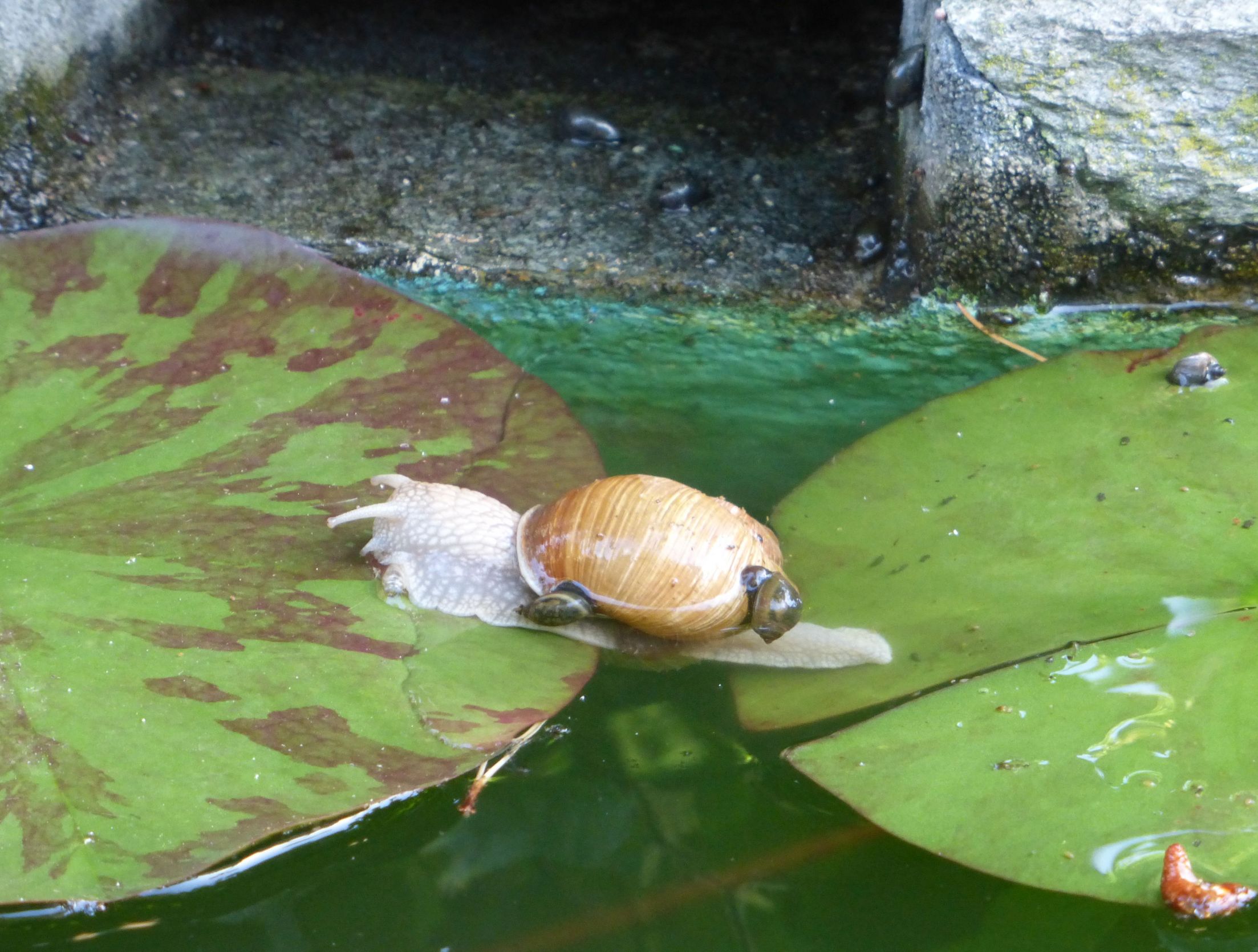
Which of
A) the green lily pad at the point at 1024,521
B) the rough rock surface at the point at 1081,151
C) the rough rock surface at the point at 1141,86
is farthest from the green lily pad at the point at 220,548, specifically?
the rough rock surface at the point at 1141,86

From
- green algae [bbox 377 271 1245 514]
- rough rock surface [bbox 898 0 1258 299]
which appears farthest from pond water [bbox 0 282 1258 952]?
rough rock surface [bbox 898 0 1258 299]

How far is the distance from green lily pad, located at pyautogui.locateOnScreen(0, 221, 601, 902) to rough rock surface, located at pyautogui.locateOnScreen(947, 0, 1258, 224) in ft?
3.23

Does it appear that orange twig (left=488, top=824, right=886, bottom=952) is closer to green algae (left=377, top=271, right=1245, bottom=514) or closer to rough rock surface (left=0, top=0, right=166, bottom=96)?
green algae (left=377, top=271, right=1245, bottom=514)

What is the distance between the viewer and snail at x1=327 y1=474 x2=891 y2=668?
1519mm

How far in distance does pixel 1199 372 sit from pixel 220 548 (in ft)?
4.74

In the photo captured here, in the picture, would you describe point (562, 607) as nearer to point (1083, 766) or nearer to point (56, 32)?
point (1083, 766)

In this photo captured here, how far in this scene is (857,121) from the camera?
2.67 meters

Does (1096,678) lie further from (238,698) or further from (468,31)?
(468,31)

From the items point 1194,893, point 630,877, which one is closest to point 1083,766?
point 1194,893

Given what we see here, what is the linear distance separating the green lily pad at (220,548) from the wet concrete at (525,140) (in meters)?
0.47

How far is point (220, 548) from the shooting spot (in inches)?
59.8

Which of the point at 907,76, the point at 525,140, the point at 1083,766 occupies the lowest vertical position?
the point at 1083,766

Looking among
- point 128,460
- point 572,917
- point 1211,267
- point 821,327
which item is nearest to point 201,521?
point 128,460

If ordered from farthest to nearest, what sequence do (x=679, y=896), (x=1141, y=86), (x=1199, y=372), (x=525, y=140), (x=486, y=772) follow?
(x=525, y=140), (x=1141, y=86), (x=1199, y=372), (x=486, y=772), (x=679, y=896)
